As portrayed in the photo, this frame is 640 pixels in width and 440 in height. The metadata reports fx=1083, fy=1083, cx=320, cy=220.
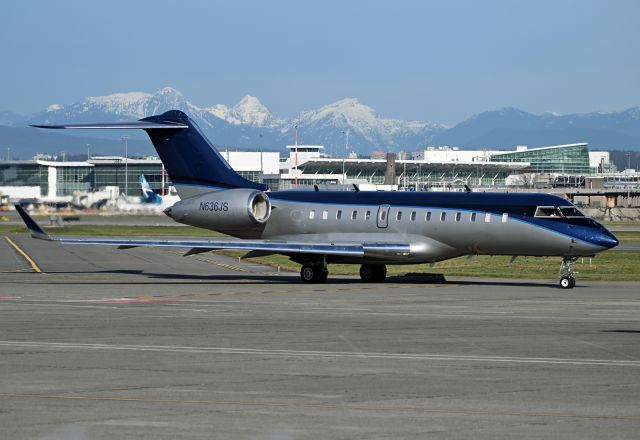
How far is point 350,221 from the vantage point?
39.6m

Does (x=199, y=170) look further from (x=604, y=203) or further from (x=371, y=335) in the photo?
(x=604, y=203)

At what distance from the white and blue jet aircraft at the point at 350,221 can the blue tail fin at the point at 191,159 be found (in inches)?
1.5

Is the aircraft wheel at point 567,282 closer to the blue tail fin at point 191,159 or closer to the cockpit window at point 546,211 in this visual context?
the cockpit window at point 546,211

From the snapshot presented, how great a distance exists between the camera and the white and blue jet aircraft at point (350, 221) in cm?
3669

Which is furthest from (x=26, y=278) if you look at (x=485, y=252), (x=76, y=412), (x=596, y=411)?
(x=596, y=411)

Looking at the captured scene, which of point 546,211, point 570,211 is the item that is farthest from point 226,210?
point 570,211

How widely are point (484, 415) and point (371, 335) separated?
340 inches

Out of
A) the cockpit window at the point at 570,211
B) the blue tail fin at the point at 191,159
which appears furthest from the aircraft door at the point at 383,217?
the cockpit window at the point at 570,211

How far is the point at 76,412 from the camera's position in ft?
46.2

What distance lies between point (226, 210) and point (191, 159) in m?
2.94

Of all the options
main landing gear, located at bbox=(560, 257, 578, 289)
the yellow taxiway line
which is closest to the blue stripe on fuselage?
main landing gear, located at bbox=(560, 257, 578, 289)

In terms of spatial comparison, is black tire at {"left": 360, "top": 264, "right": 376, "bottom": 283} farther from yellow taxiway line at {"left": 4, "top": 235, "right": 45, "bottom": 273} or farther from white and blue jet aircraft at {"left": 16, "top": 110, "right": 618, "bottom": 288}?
yellow taxiway line at {"left": 4, "top": 235, "right": 45, "bottom": 273}

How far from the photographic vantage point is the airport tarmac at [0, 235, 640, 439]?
13.5m

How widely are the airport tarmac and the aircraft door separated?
16.1 ft
